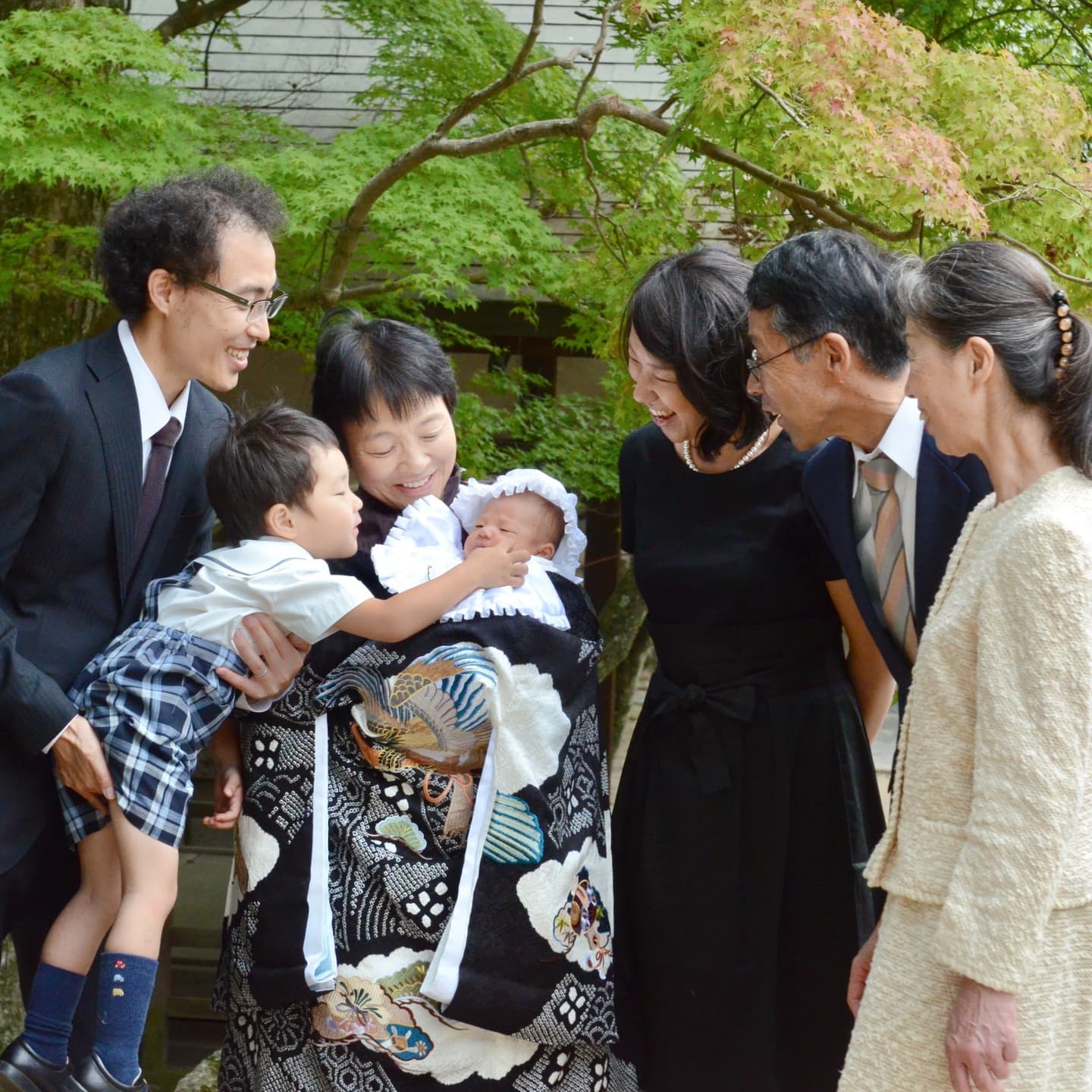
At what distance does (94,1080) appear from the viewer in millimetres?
2516

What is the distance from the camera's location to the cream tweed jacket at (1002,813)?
179 centimetres

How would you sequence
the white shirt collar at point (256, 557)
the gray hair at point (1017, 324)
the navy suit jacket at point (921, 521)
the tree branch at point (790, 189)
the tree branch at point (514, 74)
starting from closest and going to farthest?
the gray hair at point (1017, 324) → the navy suit jacket at point (921, 521) → the white shirt collar at point (256, 557) → the tree branch at point (790, 189) → the tree branch at point (514, 74)

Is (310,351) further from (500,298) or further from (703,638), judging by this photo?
(703,638)

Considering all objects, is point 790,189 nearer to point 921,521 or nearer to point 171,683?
point 921,521

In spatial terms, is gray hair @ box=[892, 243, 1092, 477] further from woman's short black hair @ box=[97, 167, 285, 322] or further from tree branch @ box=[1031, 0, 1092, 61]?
tree branch @ box=[1031, 0, 1092, 61]

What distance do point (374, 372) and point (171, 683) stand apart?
82cm

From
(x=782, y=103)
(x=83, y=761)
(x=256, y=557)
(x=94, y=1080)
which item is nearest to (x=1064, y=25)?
(x=782, y=103)

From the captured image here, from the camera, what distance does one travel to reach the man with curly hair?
8.31 ft

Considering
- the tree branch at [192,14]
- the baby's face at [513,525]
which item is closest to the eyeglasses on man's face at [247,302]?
the baby's face at [513,525]

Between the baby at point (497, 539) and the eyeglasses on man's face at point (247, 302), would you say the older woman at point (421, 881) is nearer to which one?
the baby at point (497, 539)

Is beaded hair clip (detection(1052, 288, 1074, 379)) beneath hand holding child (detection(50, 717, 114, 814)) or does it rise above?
above

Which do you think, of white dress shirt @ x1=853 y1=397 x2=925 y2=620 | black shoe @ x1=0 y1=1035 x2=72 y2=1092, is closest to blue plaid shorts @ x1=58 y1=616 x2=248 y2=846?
black shoe @ x1=0 y1=1035 x2=72 y2=1092

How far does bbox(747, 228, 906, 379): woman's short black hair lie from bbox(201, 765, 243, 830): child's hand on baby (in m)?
1.46

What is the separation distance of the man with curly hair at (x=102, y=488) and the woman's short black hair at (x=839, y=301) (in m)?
1.14
